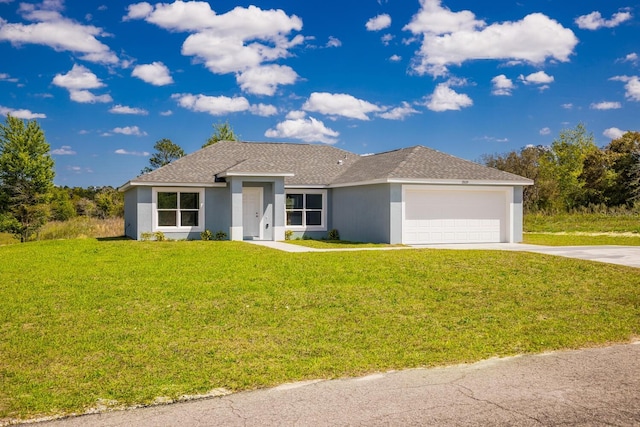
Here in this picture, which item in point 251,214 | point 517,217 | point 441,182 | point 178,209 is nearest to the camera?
point 441,182

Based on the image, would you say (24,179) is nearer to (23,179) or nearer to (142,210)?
(23,179)

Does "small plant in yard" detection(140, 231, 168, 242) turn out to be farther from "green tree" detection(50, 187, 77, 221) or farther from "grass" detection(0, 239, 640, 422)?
"green tree" detection(50, 187, 77, 221)

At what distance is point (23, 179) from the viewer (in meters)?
34.8

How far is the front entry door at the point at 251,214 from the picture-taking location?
24.6 meters

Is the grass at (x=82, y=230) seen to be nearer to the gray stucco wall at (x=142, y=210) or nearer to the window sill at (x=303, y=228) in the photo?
the gray stucco wall at (x=142, y=210)

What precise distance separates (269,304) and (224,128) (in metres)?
37.9

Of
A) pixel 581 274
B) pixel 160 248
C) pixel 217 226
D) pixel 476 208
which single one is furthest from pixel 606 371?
pixel 217 226

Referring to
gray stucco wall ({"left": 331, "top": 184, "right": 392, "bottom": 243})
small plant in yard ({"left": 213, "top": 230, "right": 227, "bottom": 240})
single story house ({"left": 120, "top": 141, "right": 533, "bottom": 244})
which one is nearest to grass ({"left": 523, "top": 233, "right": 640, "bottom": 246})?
single story house ({"left": 120, "top": 141, "right": 533, "bottom": 244})

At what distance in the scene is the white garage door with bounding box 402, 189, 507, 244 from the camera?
22.0 m

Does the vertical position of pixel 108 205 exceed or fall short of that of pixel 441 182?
it falls short

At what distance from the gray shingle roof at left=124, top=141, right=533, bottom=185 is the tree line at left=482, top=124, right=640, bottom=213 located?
18.9 m

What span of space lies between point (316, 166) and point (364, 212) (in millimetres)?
5694

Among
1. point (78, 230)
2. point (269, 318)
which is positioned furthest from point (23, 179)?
point (269, 318)

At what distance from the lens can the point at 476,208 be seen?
2291 cm
